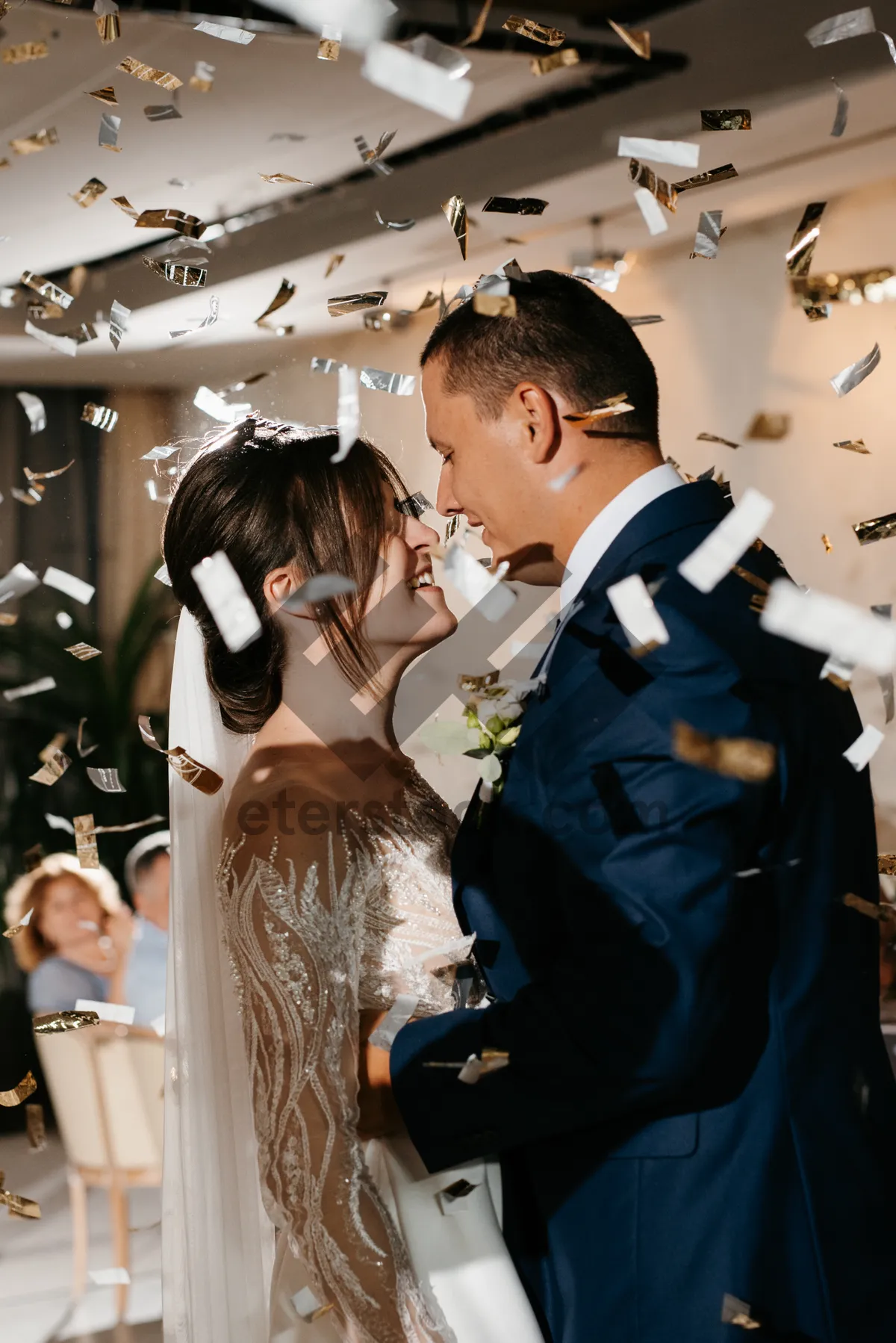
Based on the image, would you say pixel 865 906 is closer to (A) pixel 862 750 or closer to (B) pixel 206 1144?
(A) pixel 862 750

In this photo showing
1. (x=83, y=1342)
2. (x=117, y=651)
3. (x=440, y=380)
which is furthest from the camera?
(x=117, y=651)

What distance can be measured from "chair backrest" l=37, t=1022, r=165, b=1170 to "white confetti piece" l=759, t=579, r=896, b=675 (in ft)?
7.77

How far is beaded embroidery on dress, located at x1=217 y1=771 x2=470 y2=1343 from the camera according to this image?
1254 millimetres

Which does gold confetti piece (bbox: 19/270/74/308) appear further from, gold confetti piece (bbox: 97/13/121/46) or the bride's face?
the bride's face

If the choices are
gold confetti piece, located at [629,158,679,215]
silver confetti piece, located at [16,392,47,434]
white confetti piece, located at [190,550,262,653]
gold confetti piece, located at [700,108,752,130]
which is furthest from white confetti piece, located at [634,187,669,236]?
silver confetti piece, located at [16,392,47,434]

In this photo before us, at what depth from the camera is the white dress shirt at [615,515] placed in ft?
4.49

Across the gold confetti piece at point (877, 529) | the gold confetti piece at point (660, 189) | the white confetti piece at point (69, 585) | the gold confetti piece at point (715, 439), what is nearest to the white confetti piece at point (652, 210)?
the gold confetti piece at point (660, 189)

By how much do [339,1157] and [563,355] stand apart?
3.20 ft

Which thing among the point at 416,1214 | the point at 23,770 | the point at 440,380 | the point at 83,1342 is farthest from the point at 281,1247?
the point at 23,770

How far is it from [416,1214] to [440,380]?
3.41 feet

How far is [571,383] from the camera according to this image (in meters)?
1.42

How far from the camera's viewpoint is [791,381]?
288cm

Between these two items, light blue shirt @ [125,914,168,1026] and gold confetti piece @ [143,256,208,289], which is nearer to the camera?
gold confetti piece @ [143,256,208,289]

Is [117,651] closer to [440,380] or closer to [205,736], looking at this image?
[205,736]
